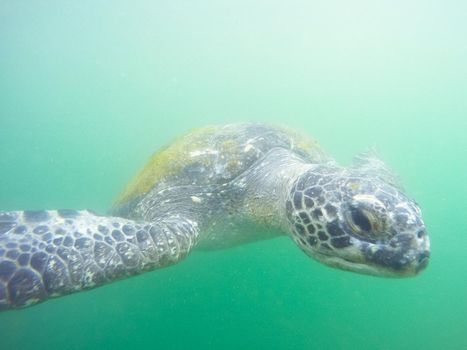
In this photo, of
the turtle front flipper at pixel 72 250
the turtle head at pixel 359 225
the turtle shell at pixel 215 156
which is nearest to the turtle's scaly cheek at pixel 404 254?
the turtle head at pixel 359 225

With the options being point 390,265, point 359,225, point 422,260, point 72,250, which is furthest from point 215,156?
point 422,260

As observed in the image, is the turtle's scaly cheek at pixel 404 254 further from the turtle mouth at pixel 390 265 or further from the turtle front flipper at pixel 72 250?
the turtle front flipper at pixel 72 250

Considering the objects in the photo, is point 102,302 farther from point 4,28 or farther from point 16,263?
point 4,28

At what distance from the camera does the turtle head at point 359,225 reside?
187 cm

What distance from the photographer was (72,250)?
2.17m

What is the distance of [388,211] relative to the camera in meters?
1.92

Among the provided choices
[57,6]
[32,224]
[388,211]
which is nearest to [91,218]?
[32,224]

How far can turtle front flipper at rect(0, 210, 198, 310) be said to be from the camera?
1895 mm

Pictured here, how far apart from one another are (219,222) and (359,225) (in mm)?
1763

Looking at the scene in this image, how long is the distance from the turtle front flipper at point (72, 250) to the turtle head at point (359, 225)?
114 cm

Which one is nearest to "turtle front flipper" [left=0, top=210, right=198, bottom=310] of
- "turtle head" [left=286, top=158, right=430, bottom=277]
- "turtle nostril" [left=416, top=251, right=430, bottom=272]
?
"turtle head" [left=286, top=158, right=430, bottom=277]

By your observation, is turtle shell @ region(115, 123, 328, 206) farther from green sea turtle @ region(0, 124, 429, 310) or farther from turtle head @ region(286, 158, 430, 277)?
turtle head @ region(286, 158, 430, 277)

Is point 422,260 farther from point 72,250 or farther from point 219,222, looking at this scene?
point 72,250

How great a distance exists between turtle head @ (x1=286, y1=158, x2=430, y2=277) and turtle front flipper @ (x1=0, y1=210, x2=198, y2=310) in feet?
3.73
